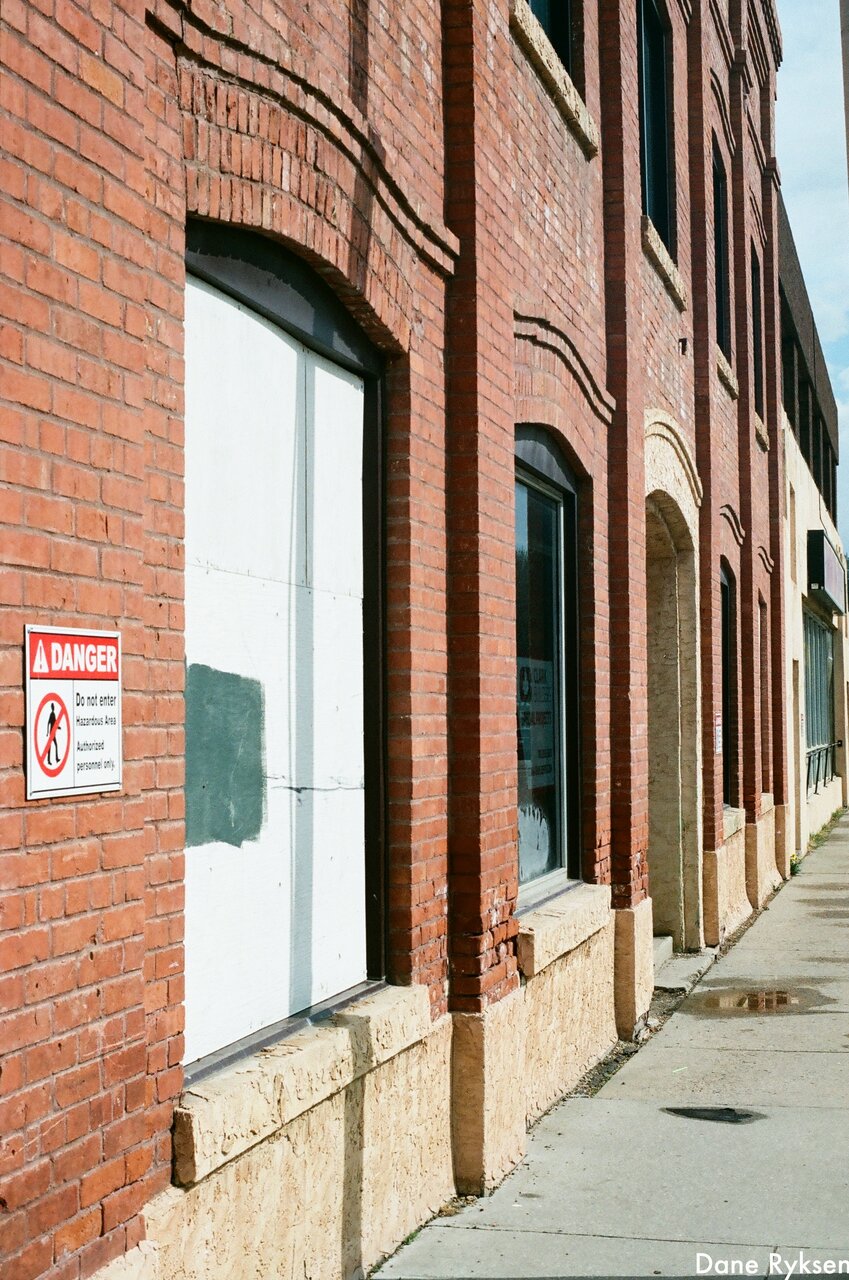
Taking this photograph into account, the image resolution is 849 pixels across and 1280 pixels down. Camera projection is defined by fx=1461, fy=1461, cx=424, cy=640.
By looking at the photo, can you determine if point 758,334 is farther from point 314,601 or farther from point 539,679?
point 314,601

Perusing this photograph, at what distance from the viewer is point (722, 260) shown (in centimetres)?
1561

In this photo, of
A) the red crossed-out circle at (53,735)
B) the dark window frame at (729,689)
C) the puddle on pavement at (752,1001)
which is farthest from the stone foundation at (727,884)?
the red crossed-out circle at (53,735)

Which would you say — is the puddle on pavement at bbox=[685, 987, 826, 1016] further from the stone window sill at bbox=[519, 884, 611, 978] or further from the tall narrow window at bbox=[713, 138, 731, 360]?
the tall narrow window at bbox=[713, 138, 731, 360]

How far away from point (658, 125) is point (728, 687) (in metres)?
5.90

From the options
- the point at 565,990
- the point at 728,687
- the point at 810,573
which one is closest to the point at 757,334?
the point at 728,687

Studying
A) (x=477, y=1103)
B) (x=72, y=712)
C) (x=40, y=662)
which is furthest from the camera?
(x=477, y=1103)

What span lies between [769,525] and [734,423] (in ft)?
13.2

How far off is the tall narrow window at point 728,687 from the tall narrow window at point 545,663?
21.3 ft

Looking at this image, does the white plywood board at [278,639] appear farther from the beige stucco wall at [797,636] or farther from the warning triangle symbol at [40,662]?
the beige stucco wall at [797,636]

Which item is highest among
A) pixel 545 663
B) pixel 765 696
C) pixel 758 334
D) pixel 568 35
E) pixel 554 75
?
pixel 758 334

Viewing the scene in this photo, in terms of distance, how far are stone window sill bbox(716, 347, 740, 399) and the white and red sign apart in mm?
11170

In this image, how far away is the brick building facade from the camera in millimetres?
3121

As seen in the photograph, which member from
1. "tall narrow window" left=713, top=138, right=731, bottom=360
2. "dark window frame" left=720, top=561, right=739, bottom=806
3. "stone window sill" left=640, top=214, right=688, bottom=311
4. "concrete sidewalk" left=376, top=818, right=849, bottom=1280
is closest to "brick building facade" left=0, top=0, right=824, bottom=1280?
"concrete sidewalk" left=376, top=818, right=849, bottom=1280

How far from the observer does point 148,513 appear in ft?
11.8
